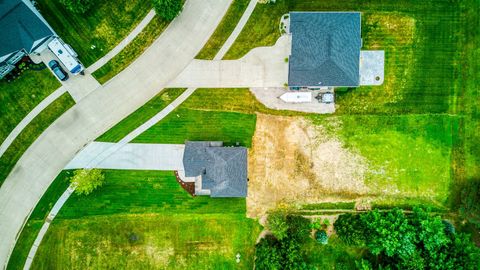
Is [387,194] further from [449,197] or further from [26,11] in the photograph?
[26,11]

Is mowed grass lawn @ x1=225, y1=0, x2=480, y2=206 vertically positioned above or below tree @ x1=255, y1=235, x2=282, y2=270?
above

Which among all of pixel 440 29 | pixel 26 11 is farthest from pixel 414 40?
pixel 26 11

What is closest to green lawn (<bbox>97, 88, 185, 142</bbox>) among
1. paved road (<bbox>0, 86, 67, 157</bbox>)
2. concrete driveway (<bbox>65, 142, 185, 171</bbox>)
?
concrete driveway (<bbox>65, 142, 185, 171</bbox>)

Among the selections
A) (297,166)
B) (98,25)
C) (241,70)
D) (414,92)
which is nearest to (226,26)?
(241,70)

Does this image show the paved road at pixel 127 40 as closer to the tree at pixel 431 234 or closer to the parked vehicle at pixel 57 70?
the parked vehicle at pixel 57 70

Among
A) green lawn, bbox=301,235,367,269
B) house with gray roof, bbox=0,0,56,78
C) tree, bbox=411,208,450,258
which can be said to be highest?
house with gray roof, bbox=0,0,56,78

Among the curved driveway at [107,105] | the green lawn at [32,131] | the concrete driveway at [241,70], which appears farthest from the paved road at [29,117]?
the concrete driveway at [241,70]

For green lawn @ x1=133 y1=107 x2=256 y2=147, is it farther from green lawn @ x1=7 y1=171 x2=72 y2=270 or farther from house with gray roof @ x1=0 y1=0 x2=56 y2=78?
house with gray roof @ x1=0 y1=0 x2=56 y2=78
